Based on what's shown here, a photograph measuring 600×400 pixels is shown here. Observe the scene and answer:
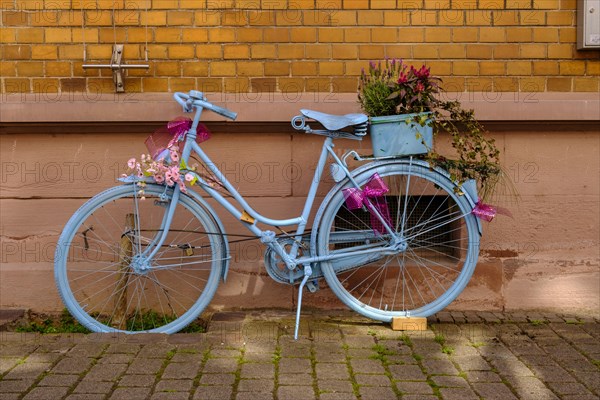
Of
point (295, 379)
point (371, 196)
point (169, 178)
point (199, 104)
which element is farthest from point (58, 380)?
point (371, 196)

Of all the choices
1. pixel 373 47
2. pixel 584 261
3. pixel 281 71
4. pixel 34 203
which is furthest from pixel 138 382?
pixel 584 261

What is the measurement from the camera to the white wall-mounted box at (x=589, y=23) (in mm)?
5008

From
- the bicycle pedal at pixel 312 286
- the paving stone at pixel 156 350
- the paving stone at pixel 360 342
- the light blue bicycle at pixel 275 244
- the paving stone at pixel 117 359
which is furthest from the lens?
the bicycle pedal at pixel 312 286

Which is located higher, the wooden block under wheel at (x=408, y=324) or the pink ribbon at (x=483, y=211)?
the pink ribbon at (x=483, y=211)

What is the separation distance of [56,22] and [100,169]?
997 millimetres

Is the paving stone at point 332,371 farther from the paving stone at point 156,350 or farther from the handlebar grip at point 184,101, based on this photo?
the handlebar grip at point 184,101

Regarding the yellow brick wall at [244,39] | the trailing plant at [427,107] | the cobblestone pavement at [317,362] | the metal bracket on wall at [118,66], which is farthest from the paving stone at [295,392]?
the metal bracket on wall at [118,66]

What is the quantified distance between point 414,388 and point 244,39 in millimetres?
2548

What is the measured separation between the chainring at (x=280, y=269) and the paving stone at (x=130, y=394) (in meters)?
1.24

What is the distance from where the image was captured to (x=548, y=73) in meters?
5.14

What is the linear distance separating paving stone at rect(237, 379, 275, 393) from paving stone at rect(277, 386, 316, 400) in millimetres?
60

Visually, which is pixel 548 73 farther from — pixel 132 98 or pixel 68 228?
pixel 68 228

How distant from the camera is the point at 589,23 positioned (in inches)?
197

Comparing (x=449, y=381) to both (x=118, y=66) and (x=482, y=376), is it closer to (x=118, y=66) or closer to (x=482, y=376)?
(x=482, y=376)
